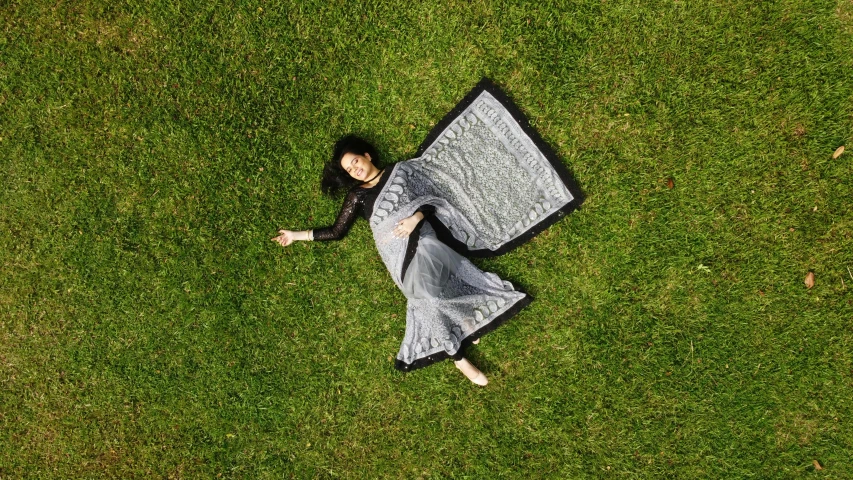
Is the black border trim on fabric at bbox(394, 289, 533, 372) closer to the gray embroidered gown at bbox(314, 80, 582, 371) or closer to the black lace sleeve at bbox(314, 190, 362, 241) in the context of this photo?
the gray embroidered gown at bbox(314, 80, 582, 371)

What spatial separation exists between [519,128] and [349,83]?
164cm

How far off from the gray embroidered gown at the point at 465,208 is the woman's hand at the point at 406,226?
4.6 inches

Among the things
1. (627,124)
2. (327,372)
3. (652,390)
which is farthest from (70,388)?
(627,124)

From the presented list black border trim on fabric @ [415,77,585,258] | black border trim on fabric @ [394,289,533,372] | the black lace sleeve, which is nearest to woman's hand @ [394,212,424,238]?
black border trim on fabric @ [415,77,585,258]

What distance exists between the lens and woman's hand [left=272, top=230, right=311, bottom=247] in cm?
399

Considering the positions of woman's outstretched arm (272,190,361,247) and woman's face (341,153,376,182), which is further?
woman's outstretched arm (272,190,361,247)

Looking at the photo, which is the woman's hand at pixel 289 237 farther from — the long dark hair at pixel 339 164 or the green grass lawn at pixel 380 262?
the long dark hair at pixel 339 164

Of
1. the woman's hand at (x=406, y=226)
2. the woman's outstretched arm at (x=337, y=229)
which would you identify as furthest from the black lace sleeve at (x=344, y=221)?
the woman's hand at (x=406, y=226)

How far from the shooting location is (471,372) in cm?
388

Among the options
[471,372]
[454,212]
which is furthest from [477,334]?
[454,212]

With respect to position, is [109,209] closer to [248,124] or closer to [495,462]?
[248,124]

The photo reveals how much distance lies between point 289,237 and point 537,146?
2.37 metres

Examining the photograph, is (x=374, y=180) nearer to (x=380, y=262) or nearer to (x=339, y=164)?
(x=339, y=164)
